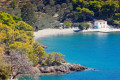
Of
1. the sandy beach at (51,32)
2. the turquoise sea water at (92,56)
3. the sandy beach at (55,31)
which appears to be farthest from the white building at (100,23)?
the turquoise sea water at (92,56)

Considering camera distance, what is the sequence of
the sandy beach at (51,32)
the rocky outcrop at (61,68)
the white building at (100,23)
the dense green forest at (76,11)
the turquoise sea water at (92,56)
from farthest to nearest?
the dense green forest at (76,11), the white building at (100,23), the sandy beach at (51,32), the rocky outcrop at (61,68), the turquoise sea water at (92,56)

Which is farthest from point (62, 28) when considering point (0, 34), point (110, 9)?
point (0, 34)

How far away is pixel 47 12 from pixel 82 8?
9818 millimetres

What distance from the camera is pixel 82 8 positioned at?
269 ft

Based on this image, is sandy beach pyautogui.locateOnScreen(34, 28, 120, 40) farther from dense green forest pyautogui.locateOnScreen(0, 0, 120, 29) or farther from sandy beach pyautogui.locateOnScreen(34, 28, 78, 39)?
dense green forest pyautogui.locateOnScreen(0, 0, 120, 29)

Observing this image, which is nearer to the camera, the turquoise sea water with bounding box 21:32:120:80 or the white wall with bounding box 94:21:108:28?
the turquoise sea water with bounding box 21:32:120:80

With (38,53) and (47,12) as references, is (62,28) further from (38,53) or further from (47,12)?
(38,53)

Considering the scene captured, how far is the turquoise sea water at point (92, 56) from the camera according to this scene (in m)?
30.9

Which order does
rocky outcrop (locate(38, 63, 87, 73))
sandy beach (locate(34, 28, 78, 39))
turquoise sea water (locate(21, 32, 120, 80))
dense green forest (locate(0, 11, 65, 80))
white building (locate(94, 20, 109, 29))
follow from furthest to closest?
white building (locate(94, 20, 109, 29))
sandy beach (locate(34, 28, 78, 39))
rocky outcrop (locate(38, 63, 87, 73))
turquoise sea water (locate(21, 32, 120, 80))
dense green forest (locate(0, 11, 65, 80))

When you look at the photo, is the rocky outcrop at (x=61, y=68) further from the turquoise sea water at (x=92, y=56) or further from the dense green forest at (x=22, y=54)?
the turquoise sea water at (x=92, y=56)

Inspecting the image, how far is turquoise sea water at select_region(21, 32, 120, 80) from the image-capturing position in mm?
30906

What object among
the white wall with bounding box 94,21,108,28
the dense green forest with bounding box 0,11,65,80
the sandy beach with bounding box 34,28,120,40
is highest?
the dense green forest with bounding box 0,11,65,80

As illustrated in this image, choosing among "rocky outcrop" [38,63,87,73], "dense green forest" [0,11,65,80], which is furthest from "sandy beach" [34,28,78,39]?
"rocky outcrop" [38,63,87,73]

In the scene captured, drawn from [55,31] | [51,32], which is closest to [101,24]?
[55,31]
